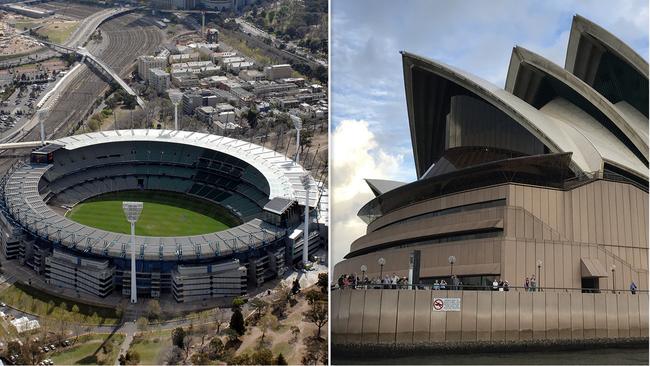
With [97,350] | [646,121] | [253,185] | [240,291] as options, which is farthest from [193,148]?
[646,121]

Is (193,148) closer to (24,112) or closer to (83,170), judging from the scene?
(83,170)

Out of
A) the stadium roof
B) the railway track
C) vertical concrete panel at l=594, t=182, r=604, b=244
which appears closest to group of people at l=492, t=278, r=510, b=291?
vertical concrete panel at l=594, t=182, r=604, b=244

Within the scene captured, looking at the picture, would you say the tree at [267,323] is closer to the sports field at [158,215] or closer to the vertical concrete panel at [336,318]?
the vertical concrete panel at [336,318]

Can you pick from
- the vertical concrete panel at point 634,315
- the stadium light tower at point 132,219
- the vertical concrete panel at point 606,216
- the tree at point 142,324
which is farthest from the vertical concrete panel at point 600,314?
the stadium light tower at point 132,219

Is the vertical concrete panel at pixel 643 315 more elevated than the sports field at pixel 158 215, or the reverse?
the sports field at pixel 158 215

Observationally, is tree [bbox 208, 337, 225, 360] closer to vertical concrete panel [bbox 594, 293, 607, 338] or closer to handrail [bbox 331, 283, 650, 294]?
handrail [bbox 331, 283, 650, 294]

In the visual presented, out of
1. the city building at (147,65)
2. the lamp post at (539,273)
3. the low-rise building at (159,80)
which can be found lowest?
the lamp post at (539,273)

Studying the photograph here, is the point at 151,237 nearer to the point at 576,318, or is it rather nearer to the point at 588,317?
the point at 576,318
